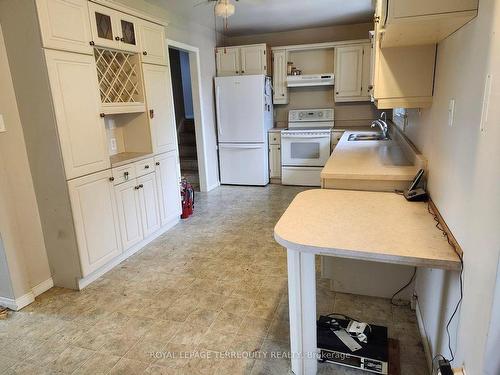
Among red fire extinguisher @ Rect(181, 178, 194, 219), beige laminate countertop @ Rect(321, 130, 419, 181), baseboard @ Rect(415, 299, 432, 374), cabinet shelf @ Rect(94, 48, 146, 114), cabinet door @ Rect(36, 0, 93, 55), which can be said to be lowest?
baseboard @ Rect(415, 299, 432, 374)

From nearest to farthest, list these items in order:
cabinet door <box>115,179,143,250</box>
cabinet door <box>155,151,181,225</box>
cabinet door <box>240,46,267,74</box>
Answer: cabinet door <box>115,179,143,250</box>, cabinet door <box>155,151,181,225</box>, cabinet door <box>240,46,267,74</box>

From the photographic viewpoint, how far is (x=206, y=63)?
502 cm

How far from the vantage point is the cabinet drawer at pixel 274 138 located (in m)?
5.27

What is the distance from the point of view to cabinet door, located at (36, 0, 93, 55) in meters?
2.15

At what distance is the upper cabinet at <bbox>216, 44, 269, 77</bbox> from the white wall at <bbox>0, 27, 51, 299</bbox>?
347 cm

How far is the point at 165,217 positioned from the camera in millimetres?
3604

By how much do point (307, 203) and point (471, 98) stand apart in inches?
36.1

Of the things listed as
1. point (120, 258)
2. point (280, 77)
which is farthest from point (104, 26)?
point (280, 77)

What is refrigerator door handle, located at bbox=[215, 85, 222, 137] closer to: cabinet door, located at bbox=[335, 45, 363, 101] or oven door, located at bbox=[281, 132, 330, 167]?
oven door, located at bbox=[281, 132, 330, 167]

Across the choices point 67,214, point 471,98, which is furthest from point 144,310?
point 471,98

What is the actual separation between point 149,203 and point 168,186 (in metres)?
Answer: 0.38

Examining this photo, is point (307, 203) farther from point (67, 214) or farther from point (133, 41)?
point (133, 41)

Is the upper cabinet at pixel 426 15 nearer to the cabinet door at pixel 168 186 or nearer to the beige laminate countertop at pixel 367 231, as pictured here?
the beige laminate countertop at pixel 367 231

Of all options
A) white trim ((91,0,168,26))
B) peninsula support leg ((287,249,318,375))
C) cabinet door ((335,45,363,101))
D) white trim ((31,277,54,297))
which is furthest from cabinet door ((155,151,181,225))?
cabinet door ((335,45,363,101))
